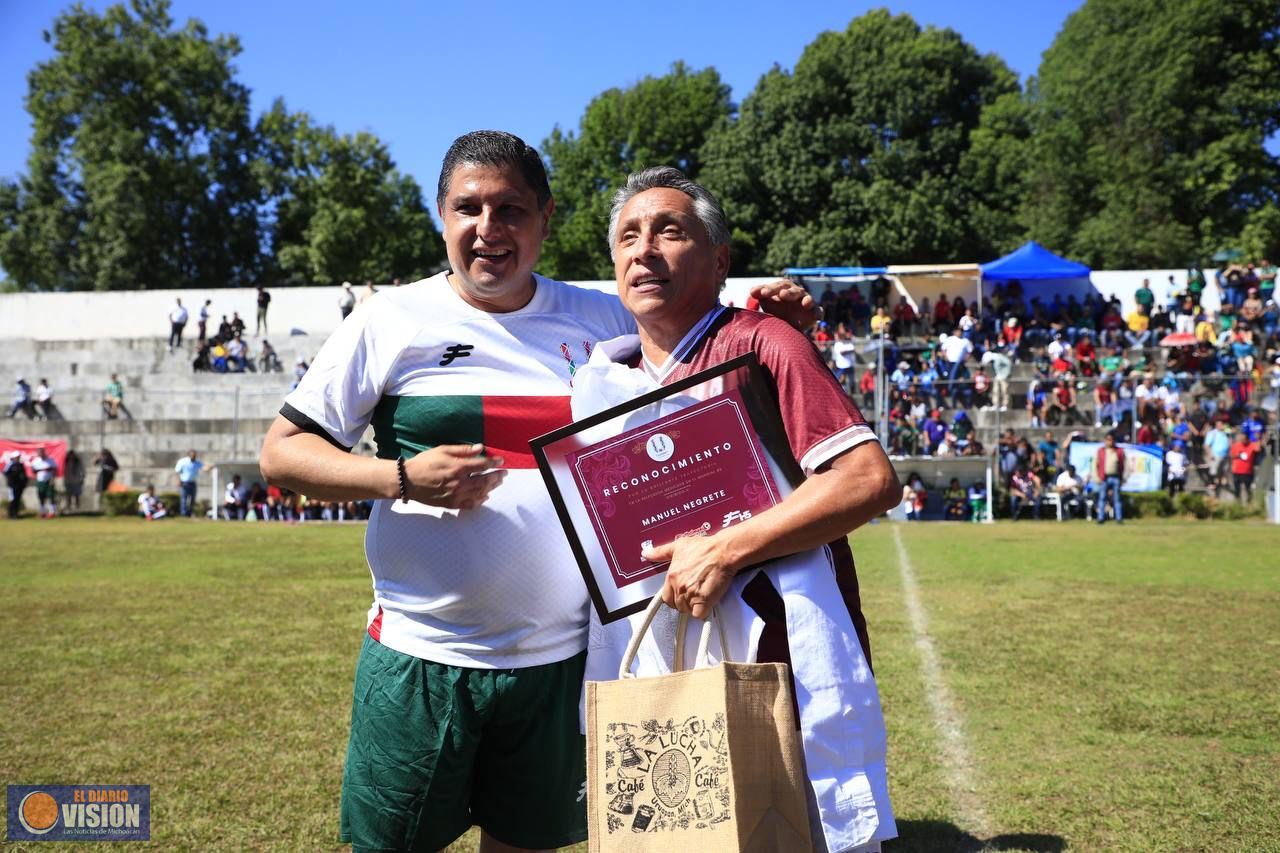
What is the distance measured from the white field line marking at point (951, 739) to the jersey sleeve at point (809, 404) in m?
3.05

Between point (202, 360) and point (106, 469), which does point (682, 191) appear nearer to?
point (106, 469)

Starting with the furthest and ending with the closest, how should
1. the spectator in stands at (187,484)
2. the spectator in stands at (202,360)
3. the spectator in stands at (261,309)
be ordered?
the spectator in stands at (261,309), the spectator in stands at (202,360), the spectator in stands at (187,484)

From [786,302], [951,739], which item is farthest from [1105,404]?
[786,302]

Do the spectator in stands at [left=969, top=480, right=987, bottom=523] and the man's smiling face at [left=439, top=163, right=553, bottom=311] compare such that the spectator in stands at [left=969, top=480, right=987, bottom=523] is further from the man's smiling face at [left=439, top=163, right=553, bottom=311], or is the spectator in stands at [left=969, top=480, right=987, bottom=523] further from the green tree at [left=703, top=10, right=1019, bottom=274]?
the green tree at [left=703, top=10, right=1019, bottom=274]

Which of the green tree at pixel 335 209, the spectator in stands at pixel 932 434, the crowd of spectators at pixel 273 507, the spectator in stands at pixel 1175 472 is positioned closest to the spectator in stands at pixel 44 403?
the crowd of spectators at pixel 273 507

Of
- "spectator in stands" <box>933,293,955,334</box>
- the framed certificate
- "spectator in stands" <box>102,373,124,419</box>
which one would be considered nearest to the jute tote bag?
the framed certificate

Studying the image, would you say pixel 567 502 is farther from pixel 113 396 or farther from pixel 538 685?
pixel 113 396

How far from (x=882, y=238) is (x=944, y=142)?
582 centimetres

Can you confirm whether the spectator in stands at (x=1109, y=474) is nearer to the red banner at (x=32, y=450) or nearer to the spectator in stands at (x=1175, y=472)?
the spectator in stands at (x=1175, y=472)

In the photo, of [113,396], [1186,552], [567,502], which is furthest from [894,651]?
[113,396]

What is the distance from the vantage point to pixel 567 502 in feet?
7.62

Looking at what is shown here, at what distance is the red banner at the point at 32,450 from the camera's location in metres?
30.7

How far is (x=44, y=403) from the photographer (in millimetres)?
33156

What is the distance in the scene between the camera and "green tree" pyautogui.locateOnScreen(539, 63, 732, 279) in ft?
169
